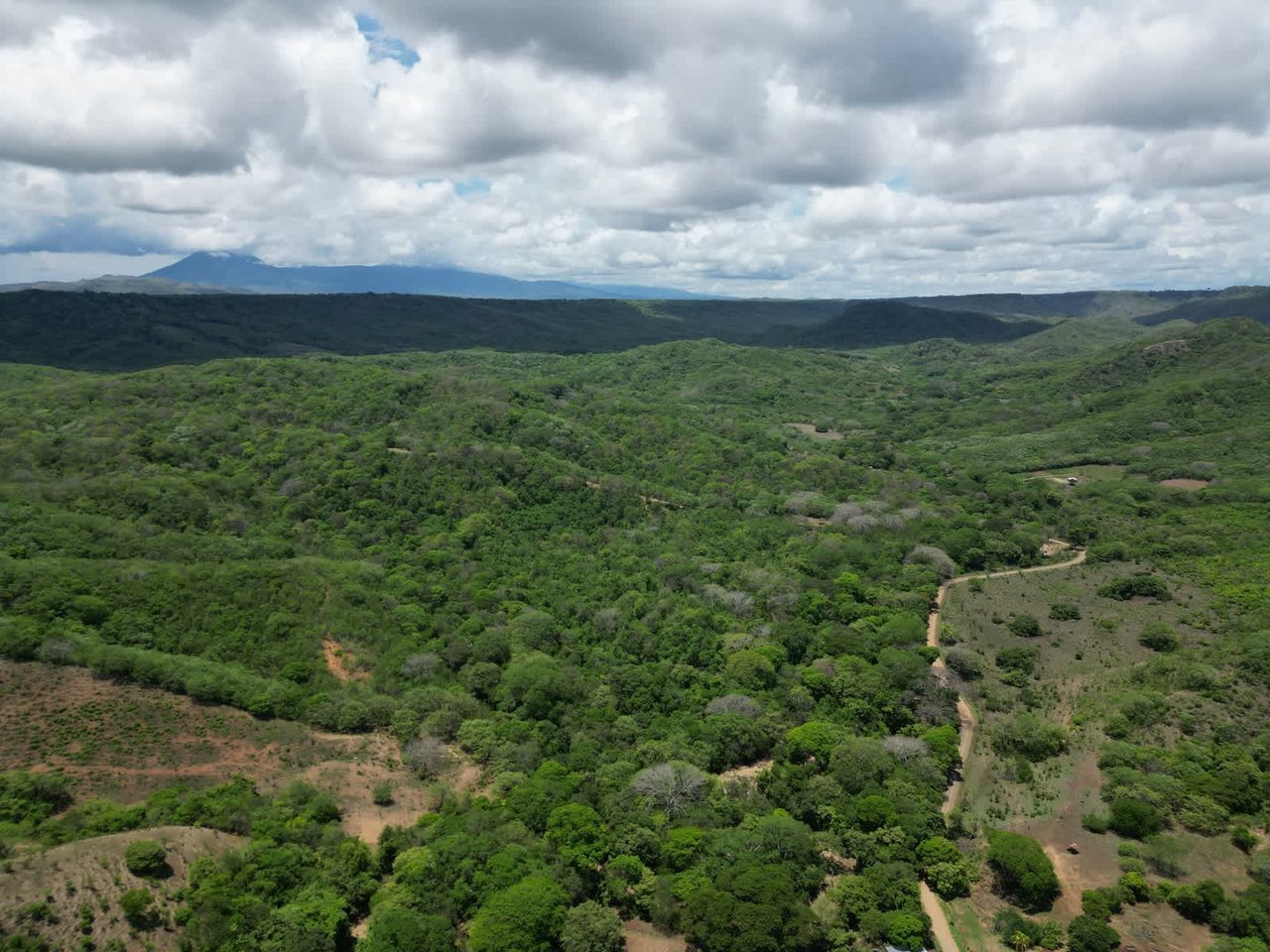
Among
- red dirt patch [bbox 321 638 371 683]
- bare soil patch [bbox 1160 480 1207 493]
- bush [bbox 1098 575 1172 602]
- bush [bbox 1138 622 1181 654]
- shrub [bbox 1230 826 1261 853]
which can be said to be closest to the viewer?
shrub [bbox 1230 826 1261 853]

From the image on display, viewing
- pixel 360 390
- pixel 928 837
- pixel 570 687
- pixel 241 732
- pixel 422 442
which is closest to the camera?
pixel 928 837

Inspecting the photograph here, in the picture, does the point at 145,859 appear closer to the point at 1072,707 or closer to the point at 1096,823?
the point at 1096,823

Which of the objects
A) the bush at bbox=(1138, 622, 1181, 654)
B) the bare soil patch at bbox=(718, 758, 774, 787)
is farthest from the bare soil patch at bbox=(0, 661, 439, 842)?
the bush at bbox=(1138, 622, 1181, 654)

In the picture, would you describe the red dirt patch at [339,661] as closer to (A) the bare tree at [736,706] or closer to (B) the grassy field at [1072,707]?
(A) the bare tree at [736,706]

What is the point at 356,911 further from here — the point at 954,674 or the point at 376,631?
the point at 954,674

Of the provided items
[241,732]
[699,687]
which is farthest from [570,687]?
[241,732]

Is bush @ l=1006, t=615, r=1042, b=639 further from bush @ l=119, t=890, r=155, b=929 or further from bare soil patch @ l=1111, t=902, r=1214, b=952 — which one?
bush @ l=119, t=890, r=155, b=929

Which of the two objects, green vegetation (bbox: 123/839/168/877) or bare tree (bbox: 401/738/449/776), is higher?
green vegetation (bbox: 123/839/168/877)
